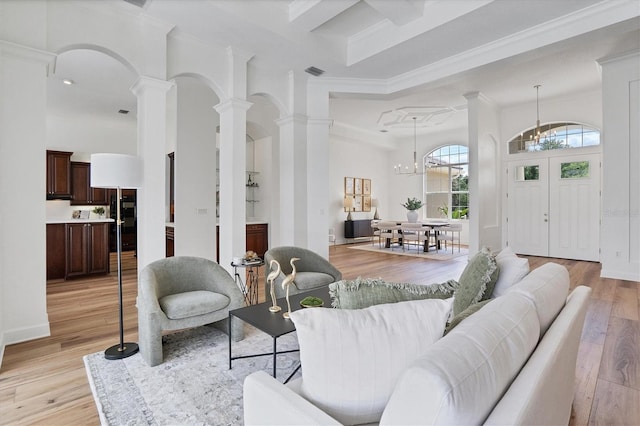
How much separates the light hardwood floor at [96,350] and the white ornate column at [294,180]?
1.06 m

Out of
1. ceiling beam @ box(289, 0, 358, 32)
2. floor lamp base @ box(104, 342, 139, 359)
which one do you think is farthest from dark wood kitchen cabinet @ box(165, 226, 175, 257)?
ceiling beam @ box(289, 0, 358, 32)

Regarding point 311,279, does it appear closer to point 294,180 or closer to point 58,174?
point 294,180

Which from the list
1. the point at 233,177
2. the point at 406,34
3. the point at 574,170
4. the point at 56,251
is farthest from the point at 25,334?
the point at 574,170

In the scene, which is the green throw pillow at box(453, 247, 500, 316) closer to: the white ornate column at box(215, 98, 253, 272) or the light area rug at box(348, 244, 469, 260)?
the white ornate column at box(215, 98, 253, 272)

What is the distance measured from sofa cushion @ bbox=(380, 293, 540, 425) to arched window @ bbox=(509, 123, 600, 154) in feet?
22.8

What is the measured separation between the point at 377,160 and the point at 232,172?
778 cm

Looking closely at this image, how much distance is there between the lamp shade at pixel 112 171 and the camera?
8.02 feet

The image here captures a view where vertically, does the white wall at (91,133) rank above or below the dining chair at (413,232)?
above

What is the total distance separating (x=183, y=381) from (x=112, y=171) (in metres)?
1.60

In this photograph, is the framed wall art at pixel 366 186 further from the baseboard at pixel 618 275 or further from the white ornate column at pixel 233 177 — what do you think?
the white ornate column at pixel 233 177

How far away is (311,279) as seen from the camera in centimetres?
334

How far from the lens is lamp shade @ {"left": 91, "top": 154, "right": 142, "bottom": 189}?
2443mm

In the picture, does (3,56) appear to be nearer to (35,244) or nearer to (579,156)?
(35,244)

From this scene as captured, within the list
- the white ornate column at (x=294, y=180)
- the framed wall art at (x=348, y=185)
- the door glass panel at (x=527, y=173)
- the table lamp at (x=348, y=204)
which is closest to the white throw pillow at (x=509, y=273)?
the white ornate column at (x=294, y=180)
